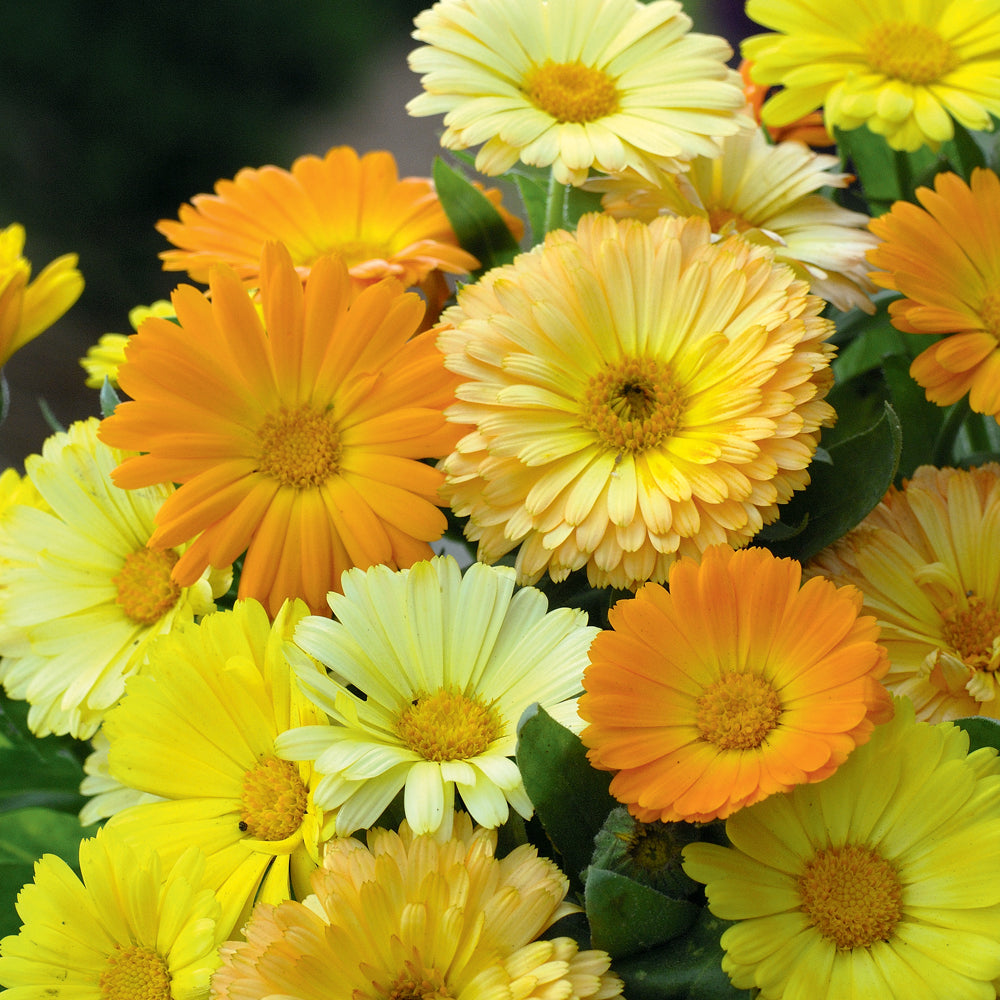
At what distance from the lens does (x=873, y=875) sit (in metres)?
0.39

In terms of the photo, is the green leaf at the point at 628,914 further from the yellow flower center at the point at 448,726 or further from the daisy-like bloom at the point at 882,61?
the daisy-like bloom at the point at 882,61

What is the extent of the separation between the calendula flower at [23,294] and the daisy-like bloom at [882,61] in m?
0.39

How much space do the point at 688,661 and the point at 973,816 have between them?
0.11 meters

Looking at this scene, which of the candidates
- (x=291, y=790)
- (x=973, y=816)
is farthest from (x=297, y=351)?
(x=973, y=816)

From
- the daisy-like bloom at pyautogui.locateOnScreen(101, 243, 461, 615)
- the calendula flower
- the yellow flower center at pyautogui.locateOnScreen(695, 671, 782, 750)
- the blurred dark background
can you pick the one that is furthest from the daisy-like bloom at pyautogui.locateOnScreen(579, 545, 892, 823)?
the blurred dark background

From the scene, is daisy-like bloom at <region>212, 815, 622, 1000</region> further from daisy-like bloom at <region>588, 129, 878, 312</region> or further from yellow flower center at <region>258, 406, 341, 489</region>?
daisy-like bloom at <region>588, 129, 878, 312</region>

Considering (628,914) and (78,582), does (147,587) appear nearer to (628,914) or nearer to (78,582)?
(78,582)

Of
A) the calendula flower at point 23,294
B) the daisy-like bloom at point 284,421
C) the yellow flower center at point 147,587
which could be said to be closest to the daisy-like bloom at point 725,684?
the daisy-like bloom at point 284,421

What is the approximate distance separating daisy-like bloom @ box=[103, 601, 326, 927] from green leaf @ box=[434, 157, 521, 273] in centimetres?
25

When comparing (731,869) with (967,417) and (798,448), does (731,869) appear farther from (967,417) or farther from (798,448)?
(967,417)

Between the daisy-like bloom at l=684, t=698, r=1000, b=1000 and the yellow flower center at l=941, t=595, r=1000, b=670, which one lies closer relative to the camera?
the daisy-like bloom at l=684, t=698, r=1000, b=1000

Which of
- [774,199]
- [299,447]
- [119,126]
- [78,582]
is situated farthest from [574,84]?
[119,126]

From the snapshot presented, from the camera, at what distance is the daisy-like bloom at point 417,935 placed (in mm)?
360

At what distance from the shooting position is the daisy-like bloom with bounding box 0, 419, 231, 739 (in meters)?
0.50
